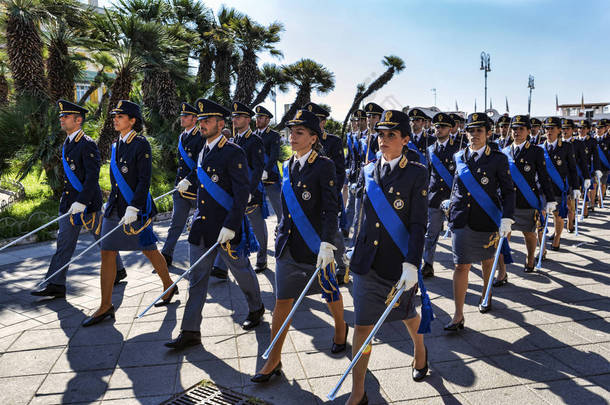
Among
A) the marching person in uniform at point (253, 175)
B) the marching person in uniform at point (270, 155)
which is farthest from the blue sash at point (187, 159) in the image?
the marching person in uniform at point (270, 155)

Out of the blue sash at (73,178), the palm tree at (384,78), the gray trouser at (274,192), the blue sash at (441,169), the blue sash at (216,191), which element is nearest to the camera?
the blue sash at (216,191)

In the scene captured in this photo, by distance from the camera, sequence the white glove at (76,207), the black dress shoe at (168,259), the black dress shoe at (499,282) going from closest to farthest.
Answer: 1. the white glove at (76,207)
2. the black dress shoe at (499,282)
3. the black dress shoe at (168,259)

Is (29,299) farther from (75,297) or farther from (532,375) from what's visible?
(532,375)

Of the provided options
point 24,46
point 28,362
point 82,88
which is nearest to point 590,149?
point 28,362

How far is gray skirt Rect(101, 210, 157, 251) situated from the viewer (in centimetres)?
461

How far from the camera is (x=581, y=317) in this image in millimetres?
4711

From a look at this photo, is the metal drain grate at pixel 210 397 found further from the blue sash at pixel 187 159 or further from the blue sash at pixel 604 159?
the blue sash at pixel 604 159

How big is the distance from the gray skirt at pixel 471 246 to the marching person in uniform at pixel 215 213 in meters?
2.01

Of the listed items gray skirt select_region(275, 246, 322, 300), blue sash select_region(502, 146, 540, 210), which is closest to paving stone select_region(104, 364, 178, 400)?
gray skirt select_region(275, 246, 322, 300)

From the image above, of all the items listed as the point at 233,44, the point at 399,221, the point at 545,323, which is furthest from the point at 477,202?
the point at 233,44

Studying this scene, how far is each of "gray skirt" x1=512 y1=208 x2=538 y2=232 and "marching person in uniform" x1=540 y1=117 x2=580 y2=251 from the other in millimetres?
1575

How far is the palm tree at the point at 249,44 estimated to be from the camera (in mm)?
20781

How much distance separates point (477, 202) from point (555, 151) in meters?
3.84

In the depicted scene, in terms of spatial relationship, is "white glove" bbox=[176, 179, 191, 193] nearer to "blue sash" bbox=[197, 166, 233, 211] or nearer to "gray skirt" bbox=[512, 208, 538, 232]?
"blue sash" bbox=[197, 166, 233, 211]
